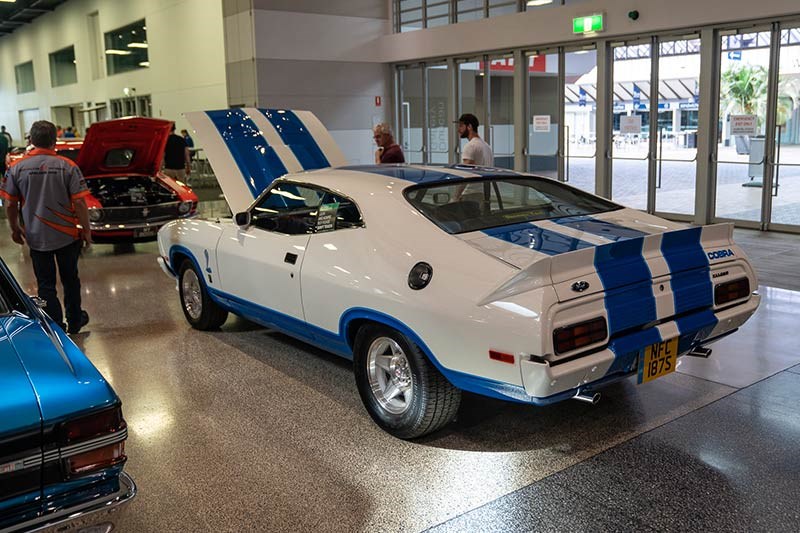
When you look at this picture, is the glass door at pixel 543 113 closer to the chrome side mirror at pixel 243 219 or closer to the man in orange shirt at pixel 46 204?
the chrome side mirror at pixel 243 219

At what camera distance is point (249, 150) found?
22.8 feet

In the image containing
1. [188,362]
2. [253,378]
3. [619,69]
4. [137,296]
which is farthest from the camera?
[619,69]

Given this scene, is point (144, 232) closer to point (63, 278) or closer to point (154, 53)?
point (63, 278)

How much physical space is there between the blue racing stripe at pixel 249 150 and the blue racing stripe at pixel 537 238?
2.95 m

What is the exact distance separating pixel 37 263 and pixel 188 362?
1.77 meters

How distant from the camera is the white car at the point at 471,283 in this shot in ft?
11.7

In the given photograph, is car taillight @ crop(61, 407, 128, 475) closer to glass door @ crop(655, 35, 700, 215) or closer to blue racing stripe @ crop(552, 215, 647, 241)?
blue racing stripe @ crop(552, 215, 647, 241)

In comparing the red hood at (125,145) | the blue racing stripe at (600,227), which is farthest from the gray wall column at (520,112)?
the blue racing stripe at (600,227)

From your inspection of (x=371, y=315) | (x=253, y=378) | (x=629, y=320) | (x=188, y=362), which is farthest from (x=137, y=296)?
(x=629, y=320)

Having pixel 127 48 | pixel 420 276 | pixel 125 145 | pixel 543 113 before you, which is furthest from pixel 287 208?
pixel 127 48

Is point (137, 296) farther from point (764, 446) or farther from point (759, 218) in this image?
point (759, 218)

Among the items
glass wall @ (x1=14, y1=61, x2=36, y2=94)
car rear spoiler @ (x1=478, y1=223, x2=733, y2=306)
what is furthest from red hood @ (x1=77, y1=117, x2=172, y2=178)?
glass wall @ (x1=14, y1=61, x2=36, y2=94)

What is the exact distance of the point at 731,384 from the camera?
194 inches

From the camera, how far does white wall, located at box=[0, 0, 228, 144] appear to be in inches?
773
